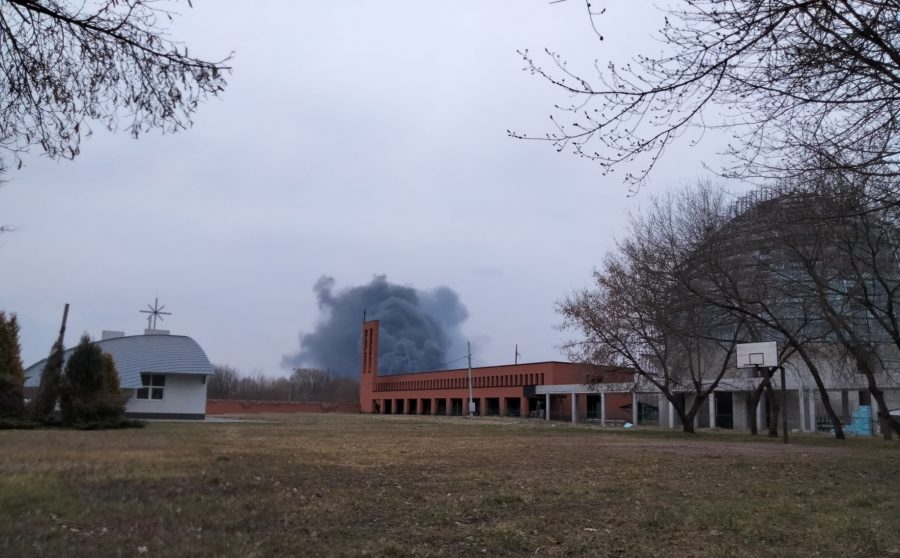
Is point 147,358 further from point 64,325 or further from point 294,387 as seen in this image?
point 294,387

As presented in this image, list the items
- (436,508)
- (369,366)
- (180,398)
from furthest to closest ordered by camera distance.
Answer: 1. (369,366)
2. (180,398)
3. (436,508)

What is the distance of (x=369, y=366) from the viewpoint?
112312 millimetres

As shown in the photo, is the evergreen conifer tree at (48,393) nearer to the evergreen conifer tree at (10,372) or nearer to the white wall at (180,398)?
the evergreen conifer tree at (10,372)

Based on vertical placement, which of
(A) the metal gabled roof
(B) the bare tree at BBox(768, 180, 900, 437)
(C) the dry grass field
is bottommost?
(C) the dry grass field

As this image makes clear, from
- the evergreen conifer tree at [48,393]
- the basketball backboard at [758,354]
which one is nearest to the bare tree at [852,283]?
the basketball backboard at [758,354]

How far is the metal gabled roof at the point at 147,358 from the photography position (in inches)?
1726

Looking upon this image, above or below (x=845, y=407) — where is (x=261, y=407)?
below

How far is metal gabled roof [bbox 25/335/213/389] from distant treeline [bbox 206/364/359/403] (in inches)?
3215

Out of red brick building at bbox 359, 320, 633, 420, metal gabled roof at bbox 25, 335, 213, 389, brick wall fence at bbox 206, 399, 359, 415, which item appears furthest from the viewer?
brick wall fence at bbox 206, 399, 359, 415

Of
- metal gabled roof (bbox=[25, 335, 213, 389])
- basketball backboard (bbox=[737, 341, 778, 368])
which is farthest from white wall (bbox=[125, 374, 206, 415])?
basketball backboard (bbox=[737, 341, 778, 368])

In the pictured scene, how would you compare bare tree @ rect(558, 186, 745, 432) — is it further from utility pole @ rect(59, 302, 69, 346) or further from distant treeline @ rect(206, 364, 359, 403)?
distant treeline @ rect(206, 364, 359, 403)

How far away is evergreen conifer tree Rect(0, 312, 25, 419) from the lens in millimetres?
29072

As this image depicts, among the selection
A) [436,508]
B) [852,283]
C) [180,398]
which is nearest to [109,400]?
[180,398]

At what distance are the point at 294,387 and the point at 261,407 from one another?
50.8 m
